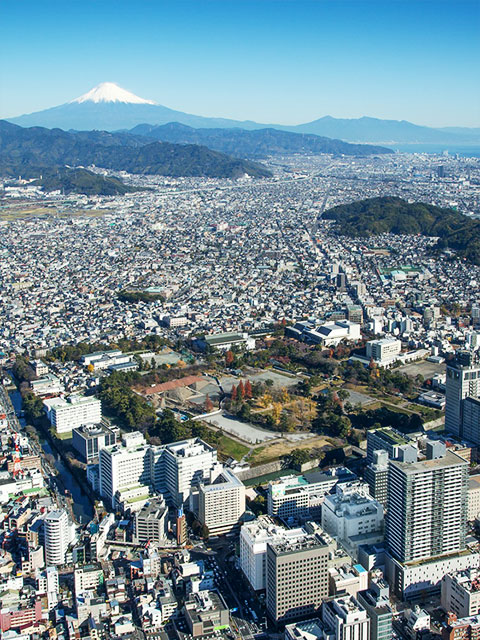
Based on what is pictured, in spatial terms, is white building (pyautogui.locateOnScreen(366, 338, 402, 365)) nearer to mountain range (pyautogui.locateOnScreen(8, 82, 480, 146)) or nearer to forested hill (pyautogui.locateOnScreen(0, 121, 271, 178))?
forested hill (pyautogui.locateOnScreen(0, 121, 271, 178))

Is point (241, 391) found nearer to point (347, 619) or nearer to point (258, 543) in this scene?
point (258, 543)

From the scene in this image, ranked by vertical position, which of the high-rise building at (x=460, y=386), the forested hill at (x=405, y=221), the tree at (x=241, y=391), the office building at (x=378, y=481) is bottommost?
the tree at (x=241, y=391)

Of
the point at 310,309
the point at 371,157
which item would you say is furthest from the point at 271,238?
the point at 371,157

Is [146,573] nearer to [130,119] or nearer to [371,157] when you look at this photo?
[371,157]

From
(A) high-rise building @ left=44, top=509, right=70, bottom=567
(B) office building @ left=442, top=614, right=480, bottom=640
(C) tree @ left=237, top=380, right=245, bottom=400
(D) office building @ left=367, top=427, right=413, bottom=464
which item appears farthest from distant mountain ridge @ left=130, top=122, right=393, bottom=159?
(B) office building @ left=442, top=614, right=480, bottom=640

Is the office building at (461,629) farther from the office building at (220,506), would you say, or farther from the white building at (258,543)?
the office building at (220,506)

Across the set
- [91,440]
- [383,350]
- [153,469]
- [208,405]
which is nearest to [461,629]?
[153,469]

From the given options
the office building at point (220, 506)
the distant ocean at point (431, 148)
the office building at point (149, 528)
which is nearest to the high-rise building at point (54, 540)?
the office building at point (149, 528)
